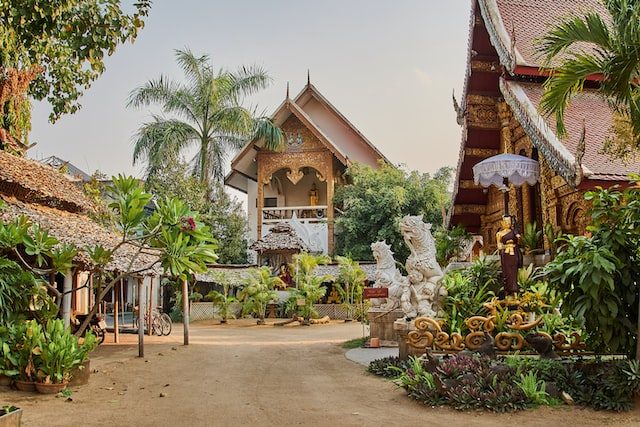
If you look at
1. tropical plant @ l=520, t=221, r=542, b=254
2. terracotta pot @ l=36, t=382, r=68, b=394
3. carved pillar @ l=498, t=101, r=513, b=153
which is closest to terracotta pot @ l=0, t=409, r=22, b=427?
terracotta pot @ l=36, t=382, r=68, b=394

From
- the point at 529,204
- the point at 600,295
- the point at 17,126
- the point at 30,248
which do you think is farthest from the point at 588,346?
the point at 17,126

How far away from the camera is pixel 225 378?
9016 millimetres

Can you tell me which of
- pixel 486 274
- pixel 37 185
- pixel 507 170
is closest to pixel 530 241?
pixel 486 274

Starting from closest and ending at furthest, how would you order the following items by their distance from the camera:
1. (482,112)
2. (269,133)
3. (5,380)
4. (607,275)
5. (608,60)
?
(607,275) → (608,60) → (5,380) → (482,112) → (269,133)

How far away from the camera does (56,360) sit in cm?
778

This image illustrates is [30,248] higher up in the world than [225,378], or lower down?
higher up

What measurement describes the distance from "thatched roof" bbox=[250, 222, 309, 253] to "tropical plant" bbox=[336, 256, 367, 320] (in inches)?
97.1

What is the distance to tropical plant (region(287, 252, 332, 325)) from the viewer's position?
64.5 ft

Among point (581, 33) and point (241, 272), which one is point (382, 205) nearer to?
point (241, 272)

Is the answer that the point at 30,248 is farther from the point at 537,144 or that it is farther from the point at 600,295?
the point at 537,144

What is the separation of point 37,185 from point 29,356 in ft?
18.5

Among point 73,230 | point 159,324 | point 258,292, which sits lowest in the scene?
point 159,324

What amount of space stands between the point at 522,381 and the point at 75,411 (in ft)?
16.1

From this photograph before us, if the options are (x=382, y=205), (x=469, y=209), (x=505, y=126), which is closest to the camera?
(x=505, y=126)
